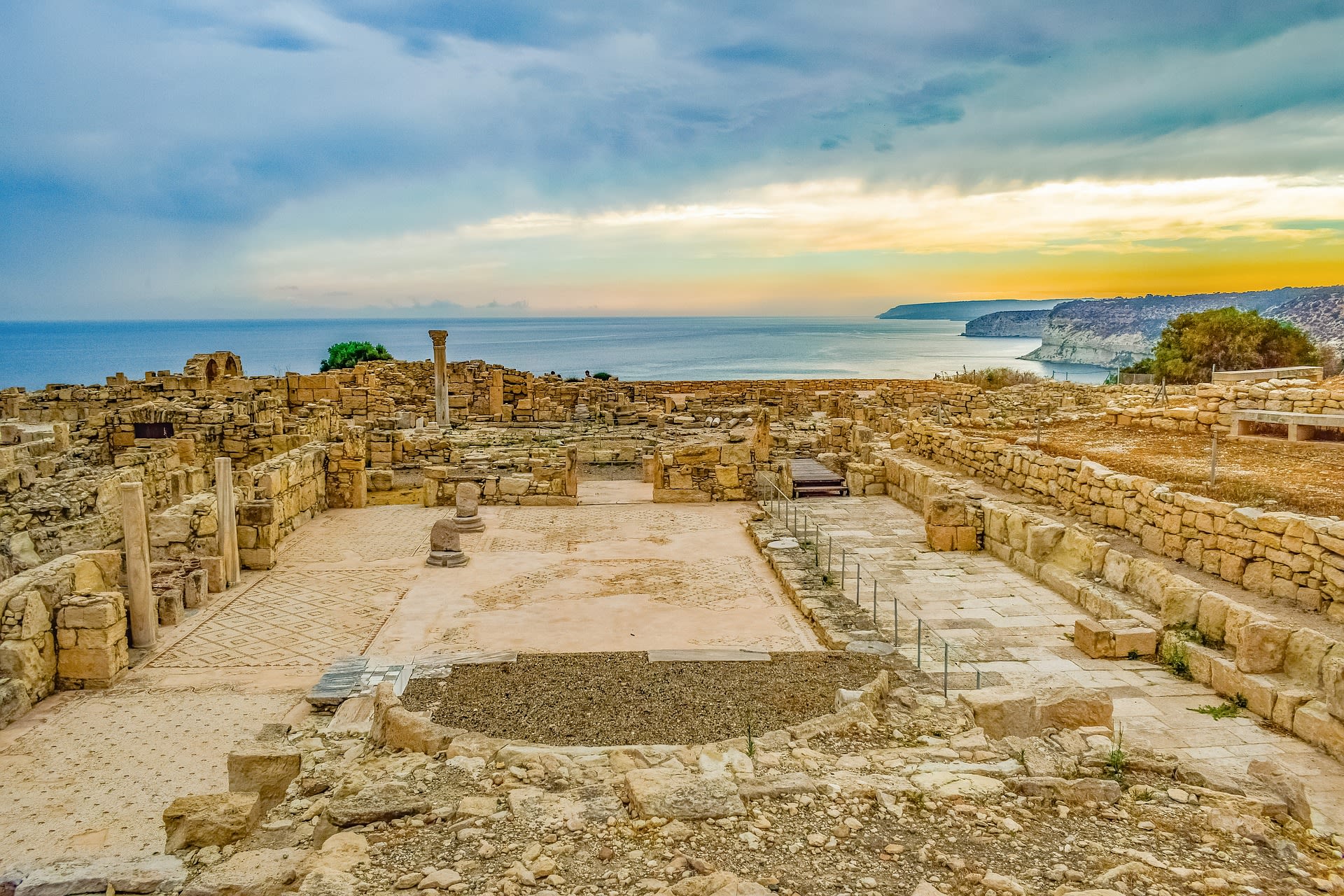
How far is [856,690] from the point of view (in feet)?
22.6

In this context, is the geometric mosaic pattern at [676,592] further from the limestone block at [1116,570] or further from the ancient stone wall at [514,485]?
the ancient stone wall at [514,485]

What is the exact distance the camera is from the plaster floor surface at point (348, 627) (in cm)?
605

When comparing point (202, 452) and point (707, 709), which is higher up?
point (202, 452)

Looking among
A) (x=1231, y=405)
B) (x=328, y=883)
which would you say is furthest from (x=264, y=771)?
(x=1231, y=405)

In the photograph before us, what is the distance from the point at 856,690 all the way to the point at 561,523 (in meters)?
8.40

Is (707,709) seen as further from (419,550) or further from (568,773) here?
(419,550)

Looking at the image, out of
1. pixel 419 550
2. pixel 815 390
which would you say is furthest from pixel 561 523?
pixel 815 390

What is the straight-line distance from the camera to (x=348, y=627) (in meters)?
9.52

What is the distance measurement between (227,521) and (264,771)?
6662mm

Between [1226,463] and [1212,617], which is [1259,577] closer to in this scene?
[1212,617]

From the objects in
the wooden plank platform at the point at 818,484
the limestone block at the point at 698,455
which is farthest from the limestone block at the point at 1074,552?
the limestone block at the point at 698,455

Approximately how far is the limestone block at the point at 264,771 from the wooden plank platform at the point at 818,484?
38.9 ft

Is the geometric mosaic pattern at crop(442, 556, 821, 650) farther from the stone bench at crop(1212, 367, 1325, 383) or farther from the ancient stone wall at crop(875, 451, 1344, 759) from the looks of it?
the stone bench at crop(1212, 367, 1325, 383)

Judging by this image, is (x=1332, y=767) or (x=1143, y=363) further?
(x=1143, y=363)
